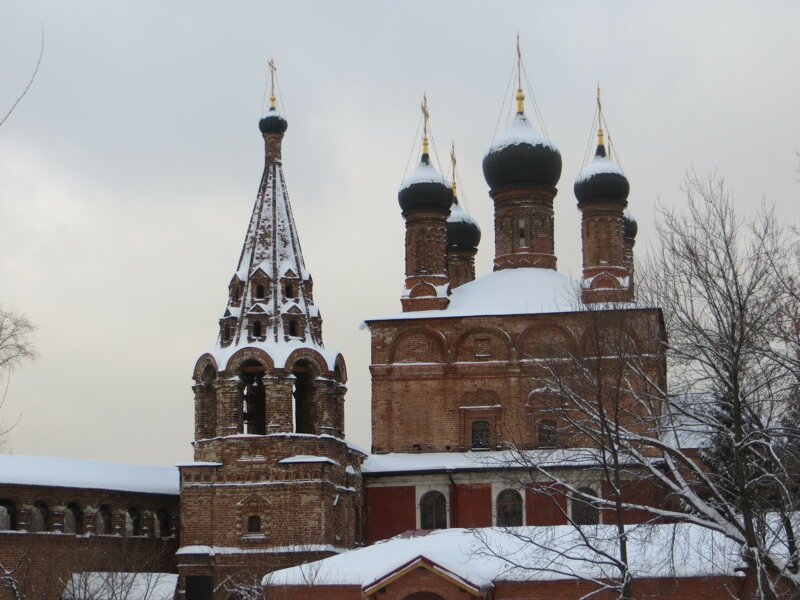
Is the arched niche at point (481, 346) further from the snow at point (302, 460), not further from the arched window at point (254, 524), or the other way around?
the arched window at point (254, 524)

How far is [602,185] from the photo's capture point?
28.6 m

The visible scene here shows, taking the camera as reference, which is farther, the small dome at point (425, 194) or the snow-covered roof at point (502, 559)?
the small dome at point (425, 194)

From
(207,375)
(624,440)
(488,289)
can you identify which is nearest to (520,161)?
(488,289)

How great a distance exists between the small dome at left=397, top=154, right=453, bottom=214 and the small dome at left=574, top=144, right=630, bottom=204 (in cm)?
278

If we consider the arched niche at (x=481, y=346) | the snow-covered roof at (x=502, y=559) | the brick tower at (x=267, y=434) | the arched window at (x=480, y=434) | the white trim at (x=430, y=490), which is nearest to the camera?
the snow-covered roof at (x=502, y=559)

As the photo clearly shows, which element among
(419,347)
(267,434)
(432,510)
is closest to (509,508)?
(432,510)

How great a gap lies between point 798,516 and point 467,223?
20.0 metres

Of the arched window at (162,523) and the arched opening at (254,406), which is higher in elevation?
the arched opening at (254,406)

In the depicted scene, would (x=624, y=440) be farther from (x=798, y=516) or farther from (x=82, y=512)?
(x=82, y=512)

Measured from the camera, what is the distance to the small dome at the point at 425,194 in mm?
29250

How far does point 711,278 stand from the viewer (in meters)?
14.0

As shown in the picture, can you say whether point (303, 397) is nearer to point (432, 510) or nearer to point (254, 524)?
point (254, 524)

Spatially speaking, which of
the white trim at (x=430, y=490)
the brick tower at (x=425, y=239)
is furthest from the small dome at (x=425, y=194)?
the white trim at (x=430, y=490)

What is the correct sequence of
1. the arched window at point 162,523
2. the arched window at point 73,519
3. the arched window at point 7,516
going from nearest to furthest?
the arched window at point 7,516
the arched window at point 73,519
the arched window at point 162,523
